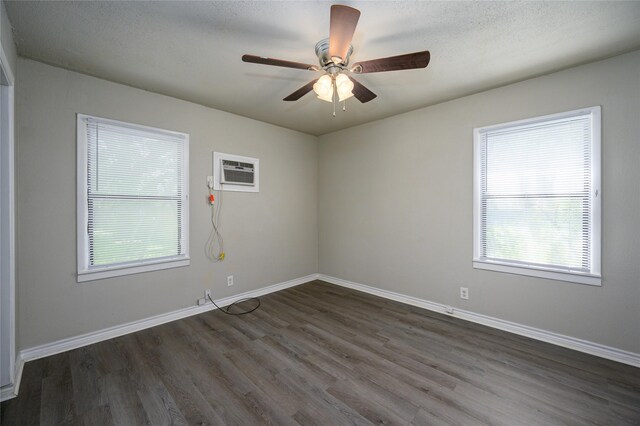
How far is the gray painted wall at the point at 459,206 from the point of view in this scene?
2180mm

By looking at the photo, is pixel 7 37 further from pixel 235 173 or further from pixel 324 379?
pixel 324 379

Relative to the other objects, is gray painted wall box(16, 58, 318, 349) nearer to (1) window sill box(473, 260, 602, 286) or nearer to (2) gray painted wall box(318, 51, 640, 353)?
(2) gray painted wall box(318, 51, 640, 353)

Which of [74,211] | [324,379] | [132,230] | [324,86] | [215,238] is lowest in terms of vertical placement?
[324,379]

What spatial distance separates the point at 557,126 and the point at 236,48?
9.81ft

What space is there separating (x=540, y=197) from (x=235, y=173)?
3.47 metres

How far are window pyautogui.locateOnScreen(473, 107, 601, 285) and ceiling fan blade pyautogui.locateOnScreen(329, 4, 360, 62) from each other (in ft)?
6.74

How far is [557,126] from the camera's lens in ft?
8.16

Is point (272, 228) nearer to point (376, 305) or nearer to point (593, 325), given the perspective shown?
point (376, 305)

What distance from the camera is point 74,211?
243 cm

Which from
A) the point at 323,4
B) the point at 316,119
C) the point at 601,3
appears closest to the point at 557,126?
the point at 601,3

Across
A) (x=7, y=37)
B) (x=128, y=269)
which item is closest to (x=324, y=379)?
(x=128, y=269)

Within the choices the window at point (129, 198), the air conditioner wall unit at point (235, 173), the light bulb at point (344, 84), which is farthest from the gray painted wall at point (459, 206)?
the window at point (129, 198)

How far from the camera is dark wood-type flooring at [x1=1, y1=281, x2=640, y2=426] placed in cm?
166

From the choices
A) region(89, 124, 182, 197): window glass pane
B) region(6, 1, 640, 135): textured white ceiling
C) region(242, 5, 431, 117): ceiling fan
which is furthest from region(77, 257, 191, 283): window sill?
region(242, 5, 431, 117): ceiling fan
